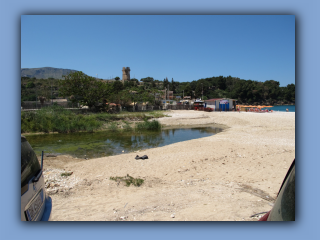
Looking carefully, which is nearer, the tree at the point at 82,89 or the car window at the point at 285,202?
the car window at the point at 285,202

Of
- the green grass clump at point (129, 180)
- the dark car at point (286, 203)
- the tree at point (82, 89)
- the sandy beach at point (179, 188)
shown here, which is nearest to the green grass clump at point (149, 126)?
the tree at point (82, 89)

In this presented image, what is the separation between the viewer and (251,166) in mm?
6645

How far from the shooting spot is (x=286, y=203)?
118 inches

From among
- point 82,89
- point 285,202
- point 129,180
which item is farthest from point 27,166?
point 82,89

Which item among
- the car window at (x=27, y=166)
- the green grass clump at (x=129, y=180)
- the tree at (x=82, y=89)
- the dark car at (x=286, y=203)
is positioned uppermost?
the tree at (x=82, y=89)

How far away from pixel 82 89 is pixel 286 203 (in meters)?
31.4

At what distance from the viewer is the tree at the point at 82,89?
3044 cm

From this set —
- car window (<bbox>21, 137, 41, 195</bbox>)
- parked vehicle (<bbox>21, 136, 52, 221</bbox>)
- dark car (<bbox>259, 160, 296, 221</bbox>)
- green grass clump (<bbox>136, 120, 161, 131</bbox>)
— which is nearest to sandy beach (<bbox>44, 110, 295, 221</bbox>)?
dark car (<bbox>259, 160, 296, 221</bbox>)

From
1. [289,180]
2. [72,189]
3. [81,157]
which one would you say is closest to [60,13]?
[72,189]

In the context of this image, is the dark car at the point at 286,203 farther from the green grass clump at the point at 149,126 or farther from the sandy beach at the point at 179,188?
the green grass clump at the point at 149,126

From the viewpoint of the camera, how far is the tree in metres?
30.4

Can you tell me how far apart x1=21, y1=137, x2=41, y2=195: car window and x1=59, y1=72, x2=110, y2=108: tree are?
95.2 feet

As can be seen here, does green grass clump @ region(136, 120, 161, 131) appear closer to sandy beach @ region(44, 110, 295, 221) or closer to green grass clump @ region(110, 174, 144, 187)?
sandy beach @ region(44, 110, 295, 221)
